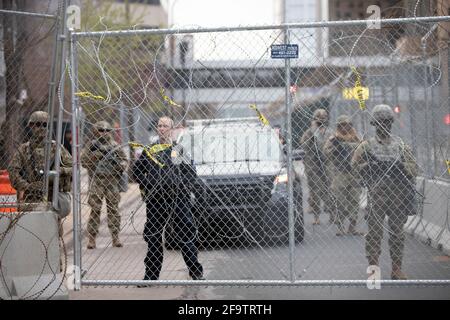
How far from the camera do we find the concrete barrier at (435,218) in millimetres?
9164

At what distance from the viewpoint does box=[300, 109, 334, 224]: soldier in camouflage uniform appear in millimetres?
10852

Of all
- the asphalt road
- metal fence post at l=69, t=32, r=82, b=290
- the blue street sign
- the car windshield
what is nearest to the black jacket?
the asphalt road

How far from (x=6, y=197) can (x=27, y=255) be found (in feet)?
2.22

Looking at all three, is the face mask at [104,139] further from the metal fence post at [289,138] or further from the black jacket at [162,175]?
the metal fence post at [289,138]

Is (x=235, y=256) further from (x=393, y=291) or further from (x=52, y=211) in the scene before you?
(x=52, y=211)

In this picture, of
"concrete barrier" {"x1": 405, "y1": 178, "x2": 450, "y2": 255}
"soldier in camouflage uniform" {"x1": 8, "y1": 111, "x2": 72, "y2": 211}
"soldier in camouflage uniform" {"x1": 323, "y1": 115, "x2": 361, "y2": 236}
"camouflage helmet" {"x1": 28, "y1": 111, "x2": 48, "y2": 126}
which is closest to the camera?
"soldier in camouflage uniform" {"x1": 8, "y1": 111, "x2": 72, "y2": 211}

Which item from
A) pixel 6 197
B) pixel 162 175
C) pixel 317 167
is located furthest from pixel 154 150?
pixel 317 167

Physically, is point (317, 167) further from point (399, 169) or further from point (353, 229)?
point (399, 169)

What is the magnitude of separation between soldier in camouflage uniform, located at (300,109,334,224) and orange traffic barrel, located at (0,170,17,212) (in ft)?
16.1

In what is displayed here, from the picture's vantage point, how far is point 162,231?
7.74 metres

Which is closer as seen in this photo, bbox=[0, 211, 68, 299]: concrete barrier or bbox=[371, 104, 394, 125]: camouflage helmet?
bbox=[0, 211, 68, 299]: concrete barrier

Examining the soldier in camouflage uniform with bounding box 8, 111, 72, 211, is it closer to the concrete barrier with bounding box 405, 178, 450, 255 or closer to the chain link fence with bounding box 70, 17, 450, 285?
the chain link fence with bounding box 70, 17, 450, 285

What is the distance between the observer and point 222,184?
923cm

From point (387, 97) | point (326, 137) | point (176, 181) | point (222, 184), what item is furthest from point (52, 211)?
point (387, 97)
